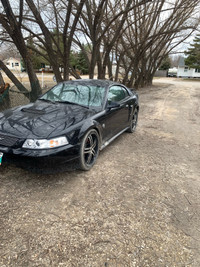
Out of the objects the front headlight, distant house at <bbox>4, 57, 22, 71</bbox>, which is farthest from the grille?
distant house at <bbox>4, 57, 22, 71</bbox>

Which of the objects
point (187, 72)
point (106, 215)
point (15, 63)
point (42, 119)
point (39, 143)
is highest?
point (187, 72)

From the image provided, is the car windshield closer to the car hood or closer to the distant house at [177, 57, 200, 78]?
the car hood

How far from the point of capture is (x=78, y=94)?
3.87 meters

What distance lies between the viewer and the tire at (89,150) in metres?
2.98

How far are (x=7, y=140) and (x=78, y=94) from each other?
5.72ft

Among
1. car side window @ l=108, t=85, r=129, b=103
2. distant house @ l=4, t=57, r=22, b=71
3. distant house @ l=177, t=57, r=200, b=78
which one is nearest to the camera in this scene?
car side window @ l=108, t=85, r=129, b=103

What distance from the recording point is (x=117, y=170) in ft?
11.0

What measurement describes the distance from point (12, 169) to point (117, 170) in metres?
1.75

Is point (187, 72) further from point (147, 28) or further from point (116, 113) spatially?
point (116, 113)

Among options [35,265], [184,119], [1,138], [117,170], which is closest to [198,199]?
[117,170]

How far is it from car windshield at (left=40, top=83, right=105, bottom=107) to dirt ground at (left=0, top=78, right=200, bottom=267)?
3.65 feet

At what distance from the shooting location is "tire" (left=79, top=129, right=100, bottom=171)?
2.98 m

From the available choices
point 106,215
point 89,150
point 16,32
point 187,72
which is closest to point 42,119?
point 89,150

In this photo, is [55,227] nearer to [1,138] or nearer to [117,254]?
[117,254]
